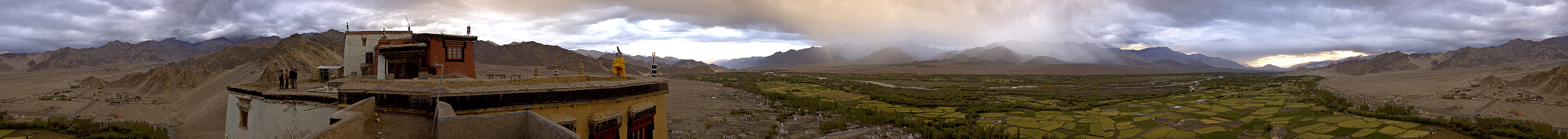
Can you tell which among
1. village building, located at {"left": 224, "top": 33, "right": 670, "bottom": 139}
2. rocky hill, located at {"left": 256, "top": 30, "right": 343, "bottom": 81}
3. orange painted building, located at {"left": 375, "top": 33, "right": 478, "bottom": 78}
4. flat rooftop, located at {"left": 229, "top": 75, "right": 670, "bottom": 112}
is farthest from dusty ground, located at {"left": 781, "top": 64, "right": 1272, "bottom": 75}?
flat rooftop, located at {"left": 229, "top": 75, "right": 670, "bottom": 112}

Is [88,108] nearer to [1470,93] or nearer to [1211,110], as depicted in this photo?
[1211,110]

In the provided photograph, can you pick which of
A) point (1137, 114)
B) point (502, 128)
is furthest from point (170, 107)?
point (1137, 114)

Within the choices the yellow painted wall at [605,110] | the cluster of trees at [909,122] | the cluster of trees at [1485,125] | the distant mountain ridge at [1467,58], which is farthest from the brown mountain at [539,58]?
the distant mountain ridge at [1467,58]

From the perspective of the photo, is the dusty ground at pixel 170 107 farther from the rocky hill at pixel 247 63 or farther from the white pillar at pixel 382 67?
the white pillar at pixel 382 67

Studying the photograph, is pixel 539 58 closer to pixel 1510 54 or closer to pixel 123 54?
pixel 123 54

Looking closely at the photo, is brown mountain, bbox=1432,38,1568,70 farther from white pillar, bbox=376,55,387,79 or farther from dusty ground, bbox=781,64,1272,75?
white pillar, bbox=376,55,387,79
